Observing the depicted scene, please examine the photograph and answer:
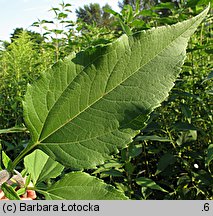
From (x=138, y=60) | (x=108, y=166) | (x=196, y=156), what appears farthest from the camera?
(x=196, y=156)

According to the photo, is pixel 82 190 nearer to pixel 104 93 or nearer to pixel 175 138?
pixel 104 93

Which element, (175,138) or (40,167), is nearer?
(40,167)

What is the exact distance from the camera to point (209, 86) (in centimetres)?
150

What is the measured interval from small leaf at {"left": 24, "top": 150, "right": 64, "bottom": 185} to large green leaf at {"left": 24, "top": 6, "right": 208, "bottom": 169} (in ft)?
0.42

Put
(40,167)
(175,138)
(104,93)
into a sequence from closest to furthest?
(104,93) < (40,167) < (175,138)

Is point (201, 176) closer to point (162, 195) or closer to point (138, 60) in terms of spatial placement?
point (162, 195)

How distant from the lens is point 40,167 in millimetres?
482

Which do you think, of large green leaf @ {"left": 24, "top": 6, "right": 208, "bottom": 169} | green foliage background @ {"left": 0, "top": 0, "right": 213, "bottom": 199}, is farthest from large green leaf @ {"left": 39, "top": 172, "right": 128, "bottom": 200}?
green foliage background @ {"left": 0, "top": 0, "right": 213, "bottom": 199}

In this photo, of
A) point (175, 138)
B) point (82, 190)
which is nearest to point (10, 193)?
point (82, 190)

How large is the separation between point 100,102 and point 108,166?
3.49ft

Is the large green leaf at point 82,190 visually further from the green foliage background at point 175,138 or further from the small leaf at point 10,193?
the green foliage background at point 175,138

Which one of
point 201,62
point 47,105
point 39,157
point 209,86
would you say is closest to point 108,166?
point 209,86

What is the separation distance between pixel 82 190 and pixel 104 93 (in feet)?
0.37

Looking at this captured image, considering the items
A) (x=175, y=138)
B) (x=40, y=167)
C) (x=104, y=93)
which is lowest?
(x=175, y=138)
